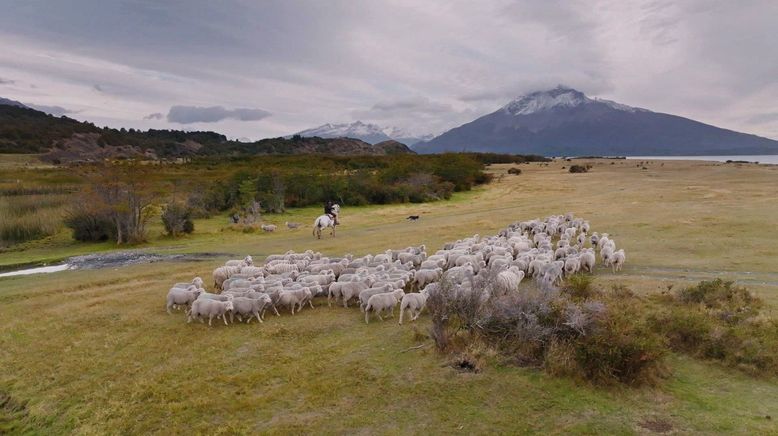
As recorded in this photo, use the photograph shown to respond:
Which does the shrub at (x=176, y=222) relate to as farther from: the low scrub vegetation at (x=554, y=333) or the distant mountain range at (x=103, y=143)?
the distant mountain range at (x=103, y=143)

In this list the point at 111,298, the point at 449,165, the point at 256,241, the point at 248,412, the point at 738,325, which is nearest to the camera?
the point at 248,412

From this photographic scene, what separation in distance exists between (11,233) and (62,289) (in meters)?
15.9

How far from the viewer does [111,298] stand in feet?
49.3

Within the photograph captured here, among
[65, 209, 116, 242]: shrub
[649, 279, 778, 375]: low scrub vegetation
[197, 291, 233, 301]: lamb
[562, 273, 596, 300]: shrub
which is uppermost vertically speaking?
[562, 273, 596, 300]: shrub

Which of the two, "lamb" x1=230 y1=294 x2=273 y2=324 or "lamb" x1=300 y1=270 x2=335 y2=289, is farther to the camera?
"lamb" x1=300 y1=270 x2=335 y2=289

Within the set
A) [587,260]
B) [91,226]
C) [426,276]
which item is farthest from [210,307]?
[91,226]

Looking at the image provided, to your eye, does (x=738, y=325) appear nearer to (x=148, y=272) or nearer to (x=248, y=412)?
(x=248, y=412)

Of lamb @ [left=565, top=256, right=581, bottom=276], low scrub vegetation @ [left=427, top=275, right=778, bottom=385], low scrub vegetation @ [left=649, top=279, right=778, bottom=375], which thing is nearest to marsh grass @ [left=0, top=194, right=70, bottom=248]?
low scrub vegetation @ [left=427, top=275, right=778, bottom=385]

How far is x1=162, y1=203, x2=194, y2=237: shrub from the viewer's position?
28516mm

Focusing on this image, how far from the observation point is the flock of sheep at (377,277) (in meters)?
12.1

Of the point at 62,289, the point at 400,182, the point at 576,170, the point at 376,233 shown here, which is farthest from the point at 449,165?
the point at 62,289

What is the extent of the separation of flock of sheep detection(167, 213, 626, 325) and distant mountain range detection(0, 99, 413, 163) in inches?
2203

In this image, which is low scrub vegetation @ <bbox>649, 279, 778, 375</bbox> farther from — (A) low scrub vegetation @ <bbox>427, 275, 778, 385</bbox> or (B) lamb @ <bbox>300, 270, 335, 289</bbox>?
(B) lamb @ <bbox>300, 270, 335, 289</bbox>

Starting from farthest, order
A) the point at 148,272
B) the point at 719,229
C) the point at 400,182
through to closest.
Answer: the point at 400,182, the point at 719,229, the point at 148,272
